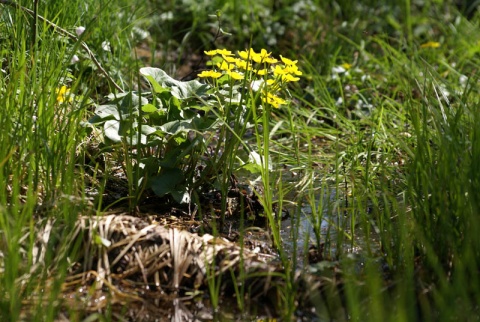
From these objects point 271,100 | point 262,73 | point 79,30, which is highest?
point 79,30

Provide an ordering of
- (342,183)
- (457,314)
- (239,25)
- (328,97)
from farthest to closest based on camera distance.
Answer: (239,25), (328,97), (342,183), (457,314)

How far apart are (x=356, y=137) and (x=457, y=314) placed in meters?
2.14

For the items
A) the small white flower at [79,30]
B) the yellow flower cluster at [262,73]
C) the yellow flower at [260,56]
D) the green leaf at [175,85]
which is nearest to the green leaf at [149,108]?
the green leaf at [175,85]

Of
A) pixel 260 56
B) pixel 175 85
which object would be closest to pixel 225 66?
pixel 260 56

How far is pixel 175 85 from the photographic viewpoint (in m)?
3.27

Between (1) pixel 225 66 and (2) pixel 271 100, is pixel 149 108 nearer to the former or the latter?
(1) pixel 225 66

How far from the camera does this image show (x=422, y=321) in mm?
2449

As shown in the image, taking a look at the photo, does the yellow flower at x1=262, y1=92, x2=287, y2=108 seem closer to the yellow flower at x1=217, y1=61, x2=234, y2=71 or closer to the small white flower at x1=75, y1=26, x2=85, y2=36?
the yellow flower at x1=217, y1=61, x2=234, y2=71

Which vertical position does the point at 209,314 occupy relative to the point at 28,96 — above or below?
below

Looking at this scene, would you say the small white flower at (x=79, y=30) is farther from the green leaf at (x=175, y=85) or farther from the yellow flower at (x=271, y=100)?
the yellow flower at (x=271, y=100)

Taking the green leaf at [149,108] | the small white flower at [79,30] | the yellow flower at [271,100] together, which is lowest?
the yellow flower at [271,100]

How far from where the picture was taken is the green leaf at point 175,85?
3.19 metres

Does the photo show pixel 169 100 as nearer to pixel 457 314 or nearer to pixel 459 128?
pixel 459 128

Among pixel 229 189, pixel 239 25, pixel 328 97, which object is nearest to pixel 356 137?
pixel 328 97
